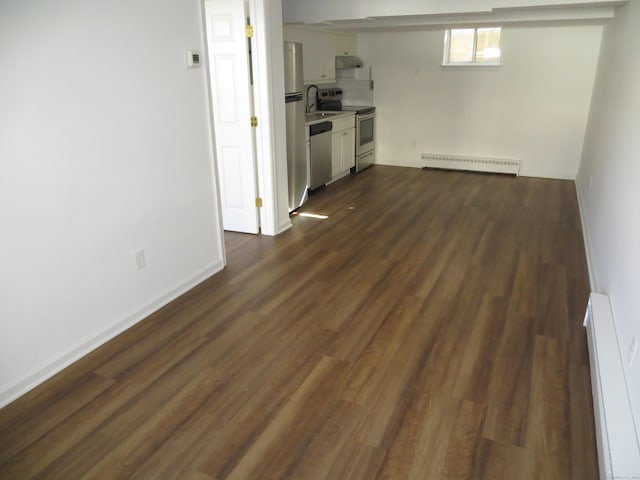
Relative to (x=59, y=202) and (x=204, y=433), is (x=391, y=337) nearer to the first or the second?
(x=204, y=433)

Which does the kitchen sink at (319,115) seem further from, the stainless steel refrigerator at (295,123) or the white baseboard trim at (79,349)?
the white baseboard trim at (79,349)

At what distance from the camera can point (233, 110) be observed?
14.3ft

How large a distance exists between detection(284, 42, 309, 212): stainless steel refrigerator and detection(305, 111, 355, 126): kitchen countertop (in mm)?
478

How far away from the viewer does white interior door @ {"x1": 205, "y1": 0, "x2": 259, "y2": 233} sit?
4102 millimetres

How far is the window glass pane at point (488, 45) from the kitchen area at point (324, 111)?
1.67 metres

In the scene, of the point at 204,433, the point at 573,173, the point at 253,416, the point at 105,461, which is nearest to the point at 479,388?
the point at 253,416

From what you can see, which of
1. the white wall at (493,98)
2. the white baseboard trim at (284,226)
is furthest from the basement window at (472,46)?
the white baseboard trim at (284,226)

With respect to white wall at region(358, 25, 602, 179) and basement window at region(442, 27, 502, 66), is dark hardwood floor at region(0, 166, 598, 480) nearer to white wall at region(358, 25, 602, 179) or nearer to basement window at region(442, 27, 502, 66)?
white wall at region(358, 25, 602, 179)

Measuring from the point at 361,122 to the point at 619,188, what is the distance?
4539 millimetres

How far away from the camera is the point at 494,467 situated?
1918 millimetres

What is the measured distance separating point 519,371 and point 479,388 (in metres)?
0.29

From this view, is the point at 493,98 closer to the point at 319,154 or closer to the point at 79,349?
the point at 319,154

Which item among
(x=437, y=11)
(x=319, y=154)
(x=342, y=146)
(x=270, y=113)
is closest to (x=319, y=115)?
(x=342, y=146)

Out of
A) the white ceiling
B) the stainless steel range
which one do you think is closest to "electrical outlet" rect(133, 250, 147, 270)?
the white ceiling
